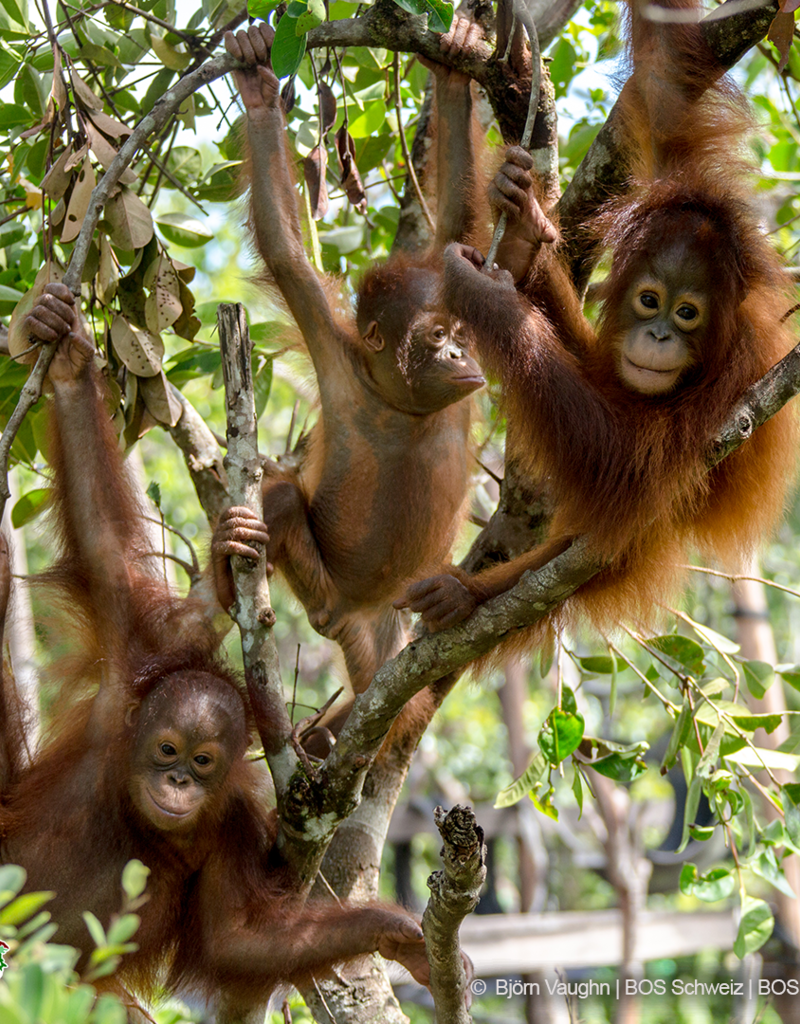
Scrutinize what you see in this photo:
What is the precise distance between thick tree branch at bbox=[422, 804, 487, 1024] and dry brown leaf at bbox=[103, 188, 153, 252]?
5.15ft

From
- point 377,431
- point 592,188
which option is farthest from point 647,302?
point 377,431

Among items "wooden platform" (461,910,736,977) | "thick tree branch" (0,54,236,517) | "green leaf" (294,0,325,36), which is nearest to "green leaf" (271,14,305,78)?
"green leaf" (294,0,325,36)

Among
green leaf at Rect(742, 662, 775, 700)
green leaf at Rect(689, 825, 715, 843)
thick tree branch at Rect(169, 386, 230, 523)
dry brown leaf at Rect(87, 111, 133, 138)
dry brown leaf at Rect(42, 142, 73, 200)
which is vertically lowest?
green leaf at Rect(689, 825, 715, 843)

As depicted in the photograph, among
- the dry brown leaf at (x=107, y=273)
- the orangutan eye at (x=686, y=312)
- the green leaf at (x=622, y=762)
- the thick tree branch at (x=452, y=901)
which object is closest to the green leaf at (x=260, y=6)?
the dry brown leaf at (x=107, y=273)

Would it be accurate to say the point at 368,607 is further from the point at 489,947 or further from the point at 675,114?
the point at 489,947

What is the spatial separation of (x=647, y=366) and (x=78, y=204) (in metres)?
1.42

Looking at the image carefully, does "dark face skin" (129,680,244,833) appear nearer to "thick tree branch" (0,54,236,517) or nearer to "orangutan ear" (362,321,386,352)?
"thick tree branch" (0,54,236,517)

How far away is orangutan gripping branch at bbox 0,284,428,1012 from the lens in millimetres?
2693

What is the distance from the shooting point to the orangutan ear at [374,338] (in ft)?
10.9

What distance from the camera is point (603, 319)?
2.81m

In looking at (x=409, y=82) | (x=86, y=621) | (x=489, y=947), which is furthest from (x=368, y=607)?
Result: (x=489, y=947)

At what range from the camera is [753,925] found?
9.57 feet

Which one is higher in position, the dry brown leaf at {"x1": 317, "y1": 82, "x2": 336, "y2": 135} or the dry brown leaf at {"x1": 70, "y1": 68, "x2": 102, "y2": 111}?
the dry brown leaf at {"x1": 317, "y1": 82, "x2": 336, "y2": 135}

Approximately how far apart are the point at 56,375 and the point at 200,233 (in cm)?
104
